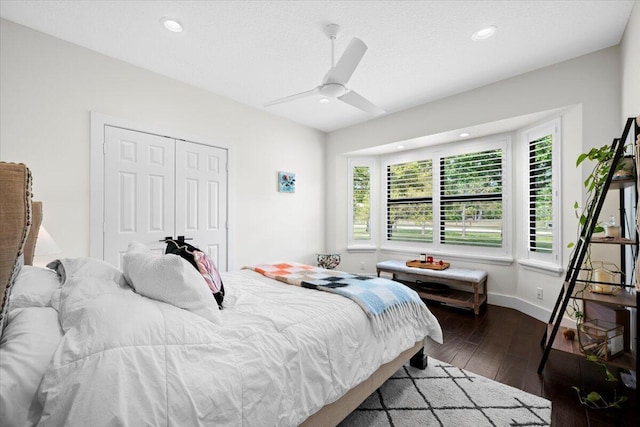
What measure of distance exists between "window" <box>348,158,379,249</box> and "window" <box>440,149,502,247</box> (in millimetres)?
1197

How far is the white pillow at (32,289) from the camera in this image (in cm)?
113

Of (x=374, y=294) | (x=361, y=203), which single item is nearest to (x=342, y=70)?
(x=374, y=294)

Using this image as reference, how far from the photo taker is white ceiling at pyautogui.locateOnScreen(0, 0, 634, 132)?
7.09ft

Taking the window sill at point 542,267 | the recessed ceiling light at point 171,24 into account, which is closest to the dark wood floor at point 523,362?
the window sill at point 542,267

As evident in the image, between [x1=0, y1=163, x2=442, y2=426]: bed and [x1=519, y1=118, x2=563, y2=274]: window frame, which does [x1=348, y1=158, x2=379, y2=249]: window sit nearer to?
[x1=519, y1=118, x2=563, y2=274]: window frame

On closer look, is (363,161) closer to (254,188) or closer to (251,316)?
(254,188)

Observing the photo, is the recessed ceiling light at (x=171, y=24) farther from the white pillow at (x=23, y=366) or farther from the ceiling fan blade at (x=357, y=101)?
the white pillow at (x=23, y=366)

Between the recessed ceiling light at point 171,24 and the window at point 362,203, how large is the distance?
336 cm

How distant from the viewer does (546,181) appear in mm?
3297

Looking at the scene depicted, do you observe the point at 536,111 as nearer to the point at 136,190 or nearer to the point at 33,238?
the point at 136,190

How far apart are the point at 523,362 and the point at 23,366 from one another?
3.01 metres

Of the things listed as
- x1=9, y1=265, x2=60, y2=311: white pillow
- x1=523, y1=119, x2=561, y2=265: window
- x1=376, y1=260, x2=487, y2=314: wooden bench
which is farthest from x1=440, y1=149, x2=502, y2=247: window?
x1=9, y1=265, x2=60, y2=311: white pillow

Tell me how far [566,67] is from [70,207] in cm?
495

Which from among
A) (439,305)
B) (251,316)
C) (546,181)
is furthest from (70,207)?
(546,181)
